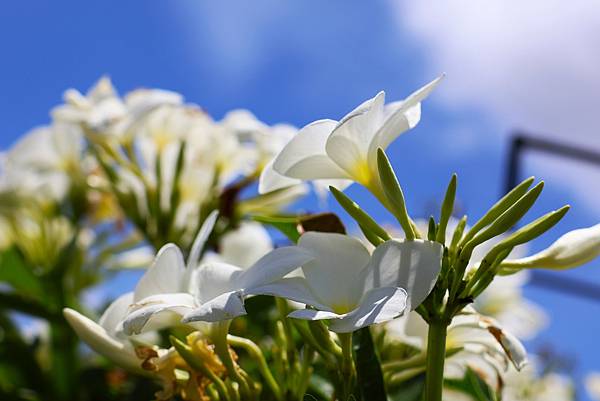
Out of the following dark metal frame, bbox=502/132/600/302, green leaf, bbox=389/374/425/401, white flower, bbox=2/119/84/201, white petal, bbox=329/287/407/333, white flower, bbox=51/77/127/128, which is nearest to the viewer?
white petal, bbox=329/287/407/333

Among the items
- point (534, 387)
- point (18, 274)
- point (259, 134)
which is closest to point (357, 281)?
point (259, 134)

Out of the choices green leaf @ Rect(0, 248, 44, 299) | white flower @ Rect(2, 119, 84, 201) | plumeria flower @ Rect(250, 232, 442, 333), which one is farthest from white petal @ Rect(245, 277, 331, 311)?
white flower @ Rect(2, 119, 84, 201)

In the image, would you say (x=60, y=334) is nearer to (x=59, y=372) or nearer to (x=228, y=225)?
(x=59, y=372)

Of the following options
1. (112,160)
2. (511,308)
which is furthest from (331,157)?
(511,308)

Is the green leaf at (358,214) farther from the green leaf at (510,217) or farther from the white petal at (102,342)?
the white petal at (102,342)

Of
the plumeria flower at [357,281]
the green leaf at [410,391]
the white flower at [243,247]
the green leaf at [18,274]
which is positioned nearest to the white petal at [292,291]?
the plumeria flower at [357,281]

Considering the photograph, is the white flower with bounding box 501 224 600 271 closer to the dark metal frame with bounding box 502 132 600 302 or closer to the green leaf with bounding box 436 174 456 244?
the green leaf with bounding box 436 174 456 244
